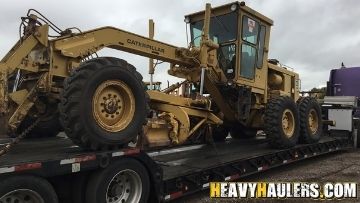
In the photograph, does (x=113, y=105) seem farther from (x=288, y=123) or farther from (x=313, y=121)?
(x=313, y=121)

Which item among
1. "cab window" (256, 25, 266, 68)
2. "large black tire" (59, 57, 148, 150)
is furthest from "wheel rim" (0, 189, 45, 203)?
"cab window" (256, 25, 266, 68)

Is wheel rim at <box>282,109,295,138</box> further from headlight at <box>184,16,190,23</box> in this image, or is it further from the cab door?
headlight at <box>184,16,190,23</box>

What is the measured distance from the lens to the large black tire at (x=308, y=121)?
1050 centimetres

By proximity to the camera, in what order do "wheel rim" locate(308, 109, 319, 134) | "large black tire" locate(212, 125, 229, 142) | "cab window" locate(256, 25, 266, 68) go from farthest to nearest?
"wheel rim" locate(308, 109, 319, 134) < "large black tire" locate(212, 125, 229, 142) < "cab window" locate(256, 25, 266, 68)

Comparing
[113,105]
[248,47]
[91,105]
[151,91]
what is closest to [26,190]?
[91,105]

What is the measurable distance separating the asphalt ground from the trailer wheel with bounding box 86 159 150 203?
1.32 metres

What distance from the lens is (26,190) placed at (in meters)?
4.11

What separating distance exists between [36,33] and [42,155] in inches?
65.4

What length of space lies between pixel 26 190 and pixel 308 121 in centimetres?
814

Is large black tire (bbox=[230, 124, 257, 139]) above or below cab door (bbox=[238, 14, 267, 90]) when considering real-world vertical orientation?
below

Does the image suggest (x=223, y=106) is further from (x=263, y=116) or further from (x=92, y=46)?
(x=92, y=46)

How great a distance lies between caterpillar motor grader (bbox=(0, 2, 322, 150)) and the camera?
5.25 m

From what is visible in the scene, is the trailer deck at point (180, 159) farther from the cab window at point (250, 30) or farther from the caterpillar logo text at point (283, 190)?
the cab window at point (250, 30)

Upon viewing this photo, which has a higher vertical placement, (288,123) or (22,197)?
(288,123)
